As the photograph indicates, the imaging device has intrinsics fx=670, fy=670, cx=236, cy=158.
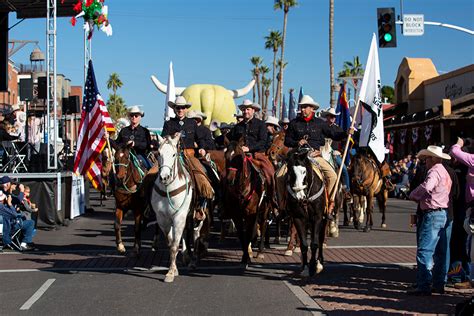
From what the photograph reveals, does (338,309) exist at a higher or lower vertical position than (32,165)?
lower

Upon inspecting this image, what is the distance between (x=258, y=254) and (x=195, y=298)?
344 centimetres

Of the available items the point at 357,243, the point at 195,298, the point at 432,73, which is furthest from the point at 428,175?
the point at 432,73

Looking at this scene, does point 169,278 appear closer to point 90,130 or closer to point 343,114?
point 90,130

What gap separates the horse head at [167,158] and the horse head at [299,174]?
1.70 m

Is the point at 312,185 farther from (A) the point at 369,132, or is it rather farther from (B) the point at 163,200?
(A) the point at 369,132

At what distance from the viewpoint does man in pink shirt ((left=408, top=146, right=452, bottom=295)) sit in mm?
8742

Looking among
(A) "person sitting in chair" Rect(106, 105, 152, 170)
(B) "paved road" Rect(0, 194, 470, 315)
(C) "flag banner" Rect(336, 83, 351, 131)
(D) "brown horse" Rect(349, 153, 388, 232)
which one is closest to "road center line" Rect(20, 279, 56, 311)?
(B) "paved road" Rect(0, 194, 470, 315)

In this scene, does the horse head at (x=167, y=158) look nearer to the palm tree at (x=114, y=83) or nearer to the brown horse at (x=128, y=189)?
the brown horse at (x=128, y=189)

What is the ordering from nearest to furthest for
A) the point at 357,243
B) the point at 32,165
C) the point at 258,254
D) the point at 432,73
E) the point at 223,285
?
1. the point at 223,285
2. the point at 258,254
3. the point at 357,243
4. the point at 32,165
5. the point at 432,73

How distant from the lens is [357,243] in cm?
1416

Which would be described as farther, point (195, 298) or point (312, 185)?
point (312, 185)

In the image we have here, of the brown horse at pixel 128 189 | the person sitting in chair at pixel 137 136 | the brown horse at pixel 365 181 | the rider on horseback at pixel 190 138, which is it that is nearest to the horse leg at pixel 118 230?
the brown horse at pixel 128 189

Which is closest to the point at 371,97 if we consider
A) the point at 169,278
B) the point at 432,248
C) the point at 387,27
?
the point at 432,248

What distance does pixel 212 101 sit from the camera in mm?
34688
